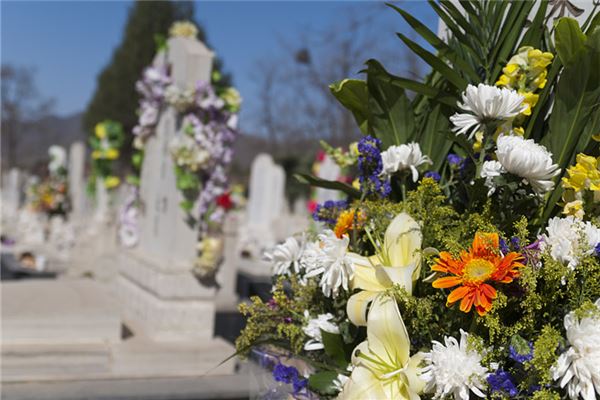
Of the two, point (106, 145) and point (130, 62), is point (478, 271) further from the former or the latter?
point (130, 62)

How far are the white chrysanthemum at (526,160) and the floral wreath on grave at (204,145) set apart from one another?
4.43 metres

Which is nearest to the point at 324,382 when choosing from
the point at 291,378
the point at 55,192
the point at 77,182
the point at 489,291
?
the point at 291,378

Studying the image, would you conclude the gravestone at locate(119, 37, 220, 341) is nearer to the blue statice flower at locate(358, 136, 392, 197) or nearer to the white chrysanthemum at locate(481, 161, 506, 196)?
the blue statice flower at locate(358, 136, 392, 197)

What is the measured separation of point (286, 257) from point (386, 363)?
0.51 metres

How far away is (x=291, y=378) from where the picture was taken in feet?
5.00

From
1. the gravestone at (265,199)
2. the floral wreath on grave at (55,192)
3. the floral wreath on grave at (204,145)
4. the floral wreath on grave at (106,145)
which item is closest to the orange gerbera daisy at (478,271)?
the floral wreath on grave at (204,145)

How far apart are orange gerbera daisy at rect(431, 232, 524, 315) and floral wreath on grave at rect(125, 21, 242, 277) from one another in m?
4.46

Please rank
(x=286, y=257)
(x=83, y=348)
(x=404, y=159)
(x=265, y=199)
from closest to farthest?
(x=404, y=159) → (x=286, y=257) → (x=83, y=348) → (x=265, y=199)

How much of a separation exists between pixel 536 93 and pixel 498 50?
0.52ft

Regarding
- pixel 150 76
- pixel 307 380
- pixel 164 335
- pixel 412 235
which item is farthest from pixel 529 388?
pixel 150 76

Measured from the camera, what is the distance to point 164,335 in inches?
217

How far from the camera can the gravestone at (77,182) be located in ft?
44.8

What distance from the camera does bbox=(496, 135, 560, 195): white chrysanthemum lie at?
1264 mm

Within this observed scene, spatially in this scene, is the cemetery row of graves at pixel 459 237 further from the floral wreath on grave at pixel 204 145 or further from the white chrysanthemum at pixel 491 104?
the floral wreath on grave at pixel 204 145
